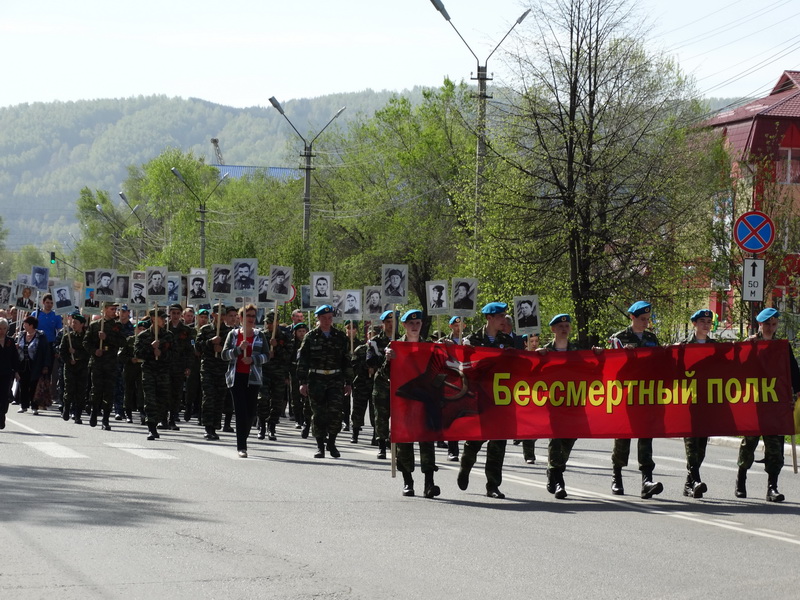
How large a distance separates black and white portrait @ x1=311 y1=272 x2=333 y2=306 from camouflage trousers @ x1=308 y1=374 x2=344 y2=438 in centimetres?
1239

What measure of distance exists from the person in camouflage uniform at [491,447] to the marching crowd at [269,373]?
0.01 m

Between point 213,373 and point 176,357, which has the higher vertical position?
point 176,357

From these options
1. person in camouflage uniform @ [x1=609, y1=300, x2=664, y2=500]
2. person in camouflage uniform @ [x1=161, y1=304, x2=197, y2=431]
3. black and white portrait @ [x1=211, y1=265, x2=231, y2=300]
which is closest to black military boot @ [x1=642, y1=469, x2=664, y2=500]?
person in camouflage uniform @ [x1=609, y1=300, x2=664, y2=500]

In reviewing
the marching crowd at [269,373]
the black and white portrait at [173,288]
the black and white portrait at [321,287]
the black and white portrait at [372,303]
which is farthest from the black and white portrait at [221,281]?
the black and white portrait at [173,288]

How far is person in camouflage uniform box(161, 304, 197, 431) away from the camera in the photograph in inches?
923

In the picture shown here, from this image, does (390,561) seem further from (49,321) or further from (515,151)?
(515,151)

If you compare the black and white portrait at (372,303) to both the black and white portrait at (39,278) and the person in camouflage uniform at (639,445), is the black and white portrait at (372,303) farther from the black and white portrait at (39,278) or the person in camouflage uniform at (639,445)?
the person in camouflage uniform at (639,445)

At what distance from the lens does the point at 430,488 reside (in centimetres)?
1370

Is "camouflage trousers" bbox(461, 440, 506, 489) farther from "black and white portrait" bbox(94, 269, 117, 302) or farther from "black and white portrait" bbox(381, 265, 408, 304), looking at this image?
"black and white portrait" bbox(94, 269, 117, 302)

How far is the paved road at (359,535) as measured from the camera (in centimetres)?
851

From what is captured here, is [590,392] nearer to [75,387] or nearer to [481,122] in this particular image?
[75,387]

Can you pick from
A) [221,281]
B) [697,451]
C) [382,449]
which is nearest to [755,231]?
[382,449]

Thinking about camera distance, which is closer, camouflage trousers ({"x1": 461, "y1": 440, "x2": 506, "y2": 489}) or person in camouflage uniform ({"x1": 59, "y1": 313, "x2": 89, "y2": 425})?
camouflage trousers ({"x1": 461, "y1": 440, "x2": 506, "y2": 489})

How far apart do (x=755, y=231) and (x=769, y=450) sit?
8185mm
